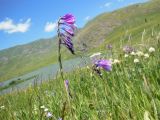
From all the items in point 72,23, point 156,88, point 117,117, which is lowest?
point 117,117

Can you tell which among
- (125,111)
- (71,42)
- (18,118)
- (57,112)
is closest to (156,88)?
(125,111)

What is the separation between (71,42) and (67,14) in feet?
0.92

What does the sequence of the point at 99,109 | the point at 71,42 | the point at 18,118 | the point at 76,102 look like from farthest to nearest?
the point at 18,118 < the point at 76,102 < the point at 99,109 < the point at 71,42

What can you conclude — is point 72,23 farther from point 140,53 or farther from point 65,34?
point 140,53

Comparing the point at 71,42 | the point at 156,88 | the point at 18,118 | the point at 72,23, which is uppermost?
the point at 72,23

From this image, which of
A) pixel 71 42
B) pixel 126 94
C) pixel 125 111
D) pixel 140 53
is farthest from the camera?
pixel 140 53

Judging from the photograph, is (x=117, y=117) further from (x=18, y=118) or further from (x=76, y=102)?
(x=18, y=118)

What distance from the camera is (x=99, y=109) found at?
2.80m

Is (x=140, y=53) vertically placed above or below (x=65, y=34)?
below


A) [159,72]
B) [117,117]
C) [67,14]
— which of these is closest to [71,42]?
[67,14]

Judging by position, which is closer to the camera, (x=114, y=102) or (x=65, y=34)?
(x=65, y=34)

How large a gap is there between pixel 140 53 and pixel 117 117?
10.3 feet

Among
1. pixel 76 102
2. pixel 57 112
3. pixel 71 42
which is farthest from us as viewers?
pixel 57 112

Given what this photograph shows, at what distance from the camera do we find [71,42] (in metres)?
2.31
